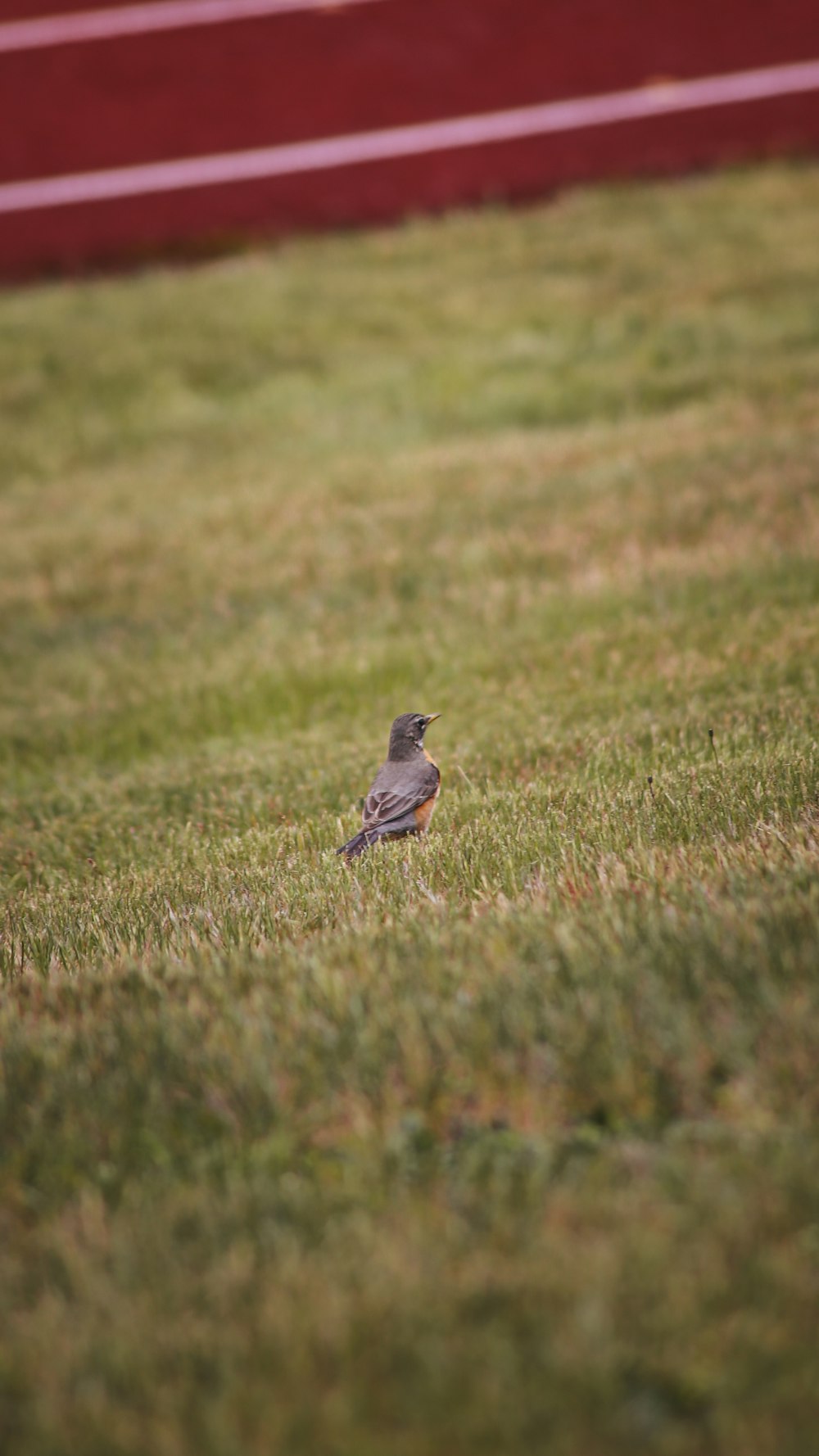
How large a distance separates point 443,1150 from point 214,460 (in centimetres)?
1046

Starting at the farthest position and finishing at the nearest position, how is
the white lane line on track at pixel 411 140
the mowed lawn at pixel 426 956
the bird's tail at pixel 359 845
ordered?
1. the white lane line on track at pixel 411 140
2. the bird's tail at pixel 359 845
3. the mowed lawn at pixel 426 956

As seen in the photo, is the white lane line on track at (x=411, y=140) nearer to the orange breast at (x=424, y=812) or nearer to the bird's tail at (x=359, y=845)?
the orange breast at (x=424, y=812)

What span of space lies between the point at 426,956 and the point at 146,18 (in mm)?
16463

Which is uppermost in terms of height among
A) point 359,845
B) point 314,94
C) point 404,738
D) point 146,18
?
point 146,18

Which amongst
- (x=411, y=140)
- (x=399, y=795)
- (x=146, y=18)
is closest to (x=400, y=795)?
(x=399, y=795)

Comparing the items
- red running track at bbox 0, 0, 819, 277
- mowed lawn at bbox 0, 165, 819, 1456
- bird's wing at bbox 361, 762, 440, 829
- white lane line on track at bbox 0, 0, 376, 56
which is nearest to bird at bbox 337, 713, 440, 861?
bird's wing at bbox 361, 762, 440, 829

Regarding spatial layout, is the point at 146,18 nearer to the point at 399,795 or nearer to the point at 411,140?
the point at 411,140

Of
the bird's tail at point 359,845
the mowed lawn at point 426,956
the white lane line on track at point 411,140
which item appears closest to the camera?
the mowed lawn at point 426,956

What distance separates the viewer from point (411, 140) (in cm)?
1673

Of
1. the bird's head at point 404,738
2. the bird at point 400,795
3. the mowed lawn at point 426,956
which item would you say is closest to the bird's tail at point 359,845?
the bird at point 400,795

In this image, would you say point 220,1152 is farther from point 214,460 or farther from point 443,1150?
point 214,460

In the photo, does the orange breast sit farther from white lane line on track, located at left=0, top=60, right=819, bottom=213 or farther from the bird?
white lane line on track, located at left=0, top=60, right=819, bottom=213

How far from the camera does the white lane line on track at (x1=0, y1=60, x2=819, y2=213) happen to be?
16.6 metres

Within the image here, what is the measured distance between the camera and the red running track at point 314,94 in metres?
16.5
